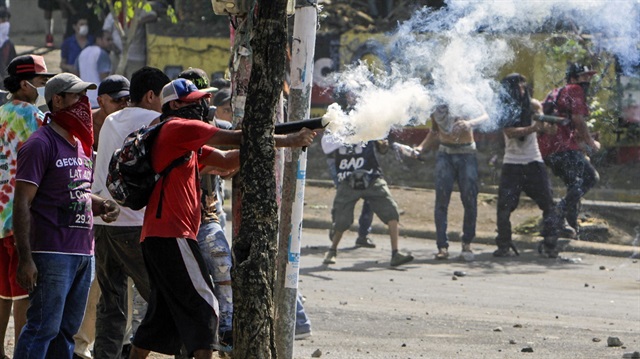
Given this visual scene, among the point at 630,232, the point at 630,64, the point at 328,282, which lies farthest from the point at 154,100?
the point at 630,232

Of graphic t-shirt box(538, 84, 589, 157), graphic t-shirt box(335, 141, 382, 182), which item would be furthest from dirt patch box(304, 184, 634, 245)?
graphic t-shirt box(335, 141, 382, 182)

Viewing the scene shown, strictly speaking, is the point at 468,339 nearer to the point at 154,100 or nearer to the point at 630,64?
the point at 154,100

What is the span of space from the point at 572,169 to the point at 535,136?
596 mm

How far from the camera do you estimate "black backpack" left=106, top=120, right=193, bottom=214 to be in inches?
230

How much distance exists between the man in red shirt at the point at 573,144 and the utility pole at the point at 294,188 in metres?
6.62

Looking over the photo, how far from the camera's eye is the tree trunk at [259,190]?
202 inches

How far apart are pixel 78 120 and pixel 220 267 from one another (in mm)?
1381

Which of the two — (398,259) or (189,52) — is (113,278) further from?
(189,52)

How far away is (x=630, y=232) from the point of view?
1522 centimetres

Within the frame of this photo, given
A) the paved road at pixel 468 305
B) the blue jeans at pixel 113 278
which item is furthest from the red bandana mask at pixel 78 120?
the paved road at pixel 468 305

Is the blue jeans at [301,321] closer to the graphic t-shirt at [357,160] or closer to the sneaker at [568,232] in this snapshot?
the graphic t-shirt at [357,160]

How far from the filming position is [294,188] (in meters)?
6.94

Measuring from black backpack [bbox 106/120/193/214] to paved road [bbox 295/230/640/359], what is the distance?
243 cm

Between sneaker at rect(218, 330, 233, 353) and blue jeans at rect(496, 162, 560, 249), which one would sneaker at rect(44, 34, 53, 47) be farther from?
sneaker at rect(218, 330, 233, 353)
